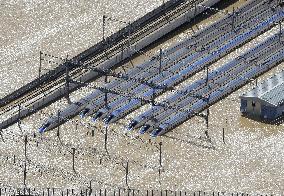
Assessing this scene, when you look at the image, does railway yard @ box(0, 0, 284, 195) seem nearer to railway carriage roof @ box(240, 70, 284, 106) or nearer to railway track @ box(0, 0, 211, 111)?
railway track @ box(0, 0, 211, 111)

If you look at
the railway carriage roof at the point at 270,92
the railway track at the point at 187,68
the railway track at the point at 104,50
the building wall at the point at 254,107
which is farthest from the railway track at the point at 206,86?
the railway track at the point at 104,50

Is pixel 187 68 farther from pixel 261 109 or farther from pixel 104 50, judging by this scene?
pixel 261 109

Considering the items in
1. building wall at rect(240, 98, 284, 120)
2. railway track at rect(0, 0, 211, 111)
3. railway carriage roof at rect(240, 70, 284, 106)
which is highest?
railway track at rect(0, 0, 211, 111)

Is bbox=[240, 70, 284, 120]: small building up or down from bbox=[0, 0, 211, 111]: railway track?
down

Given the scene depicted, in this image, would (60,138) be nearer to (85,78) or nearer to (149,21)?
(85,78)

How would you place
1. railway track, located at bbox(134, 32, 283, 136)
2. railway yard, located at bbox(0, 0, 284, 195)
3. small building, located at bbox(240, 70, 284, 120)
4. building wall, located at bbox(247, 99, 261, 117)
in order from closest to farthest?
1. railway yard, located at bbox(0, 0, 284, 195)
2. small building, located at bbox(240, 70, 284, 120)
3. building wall, located at bbox(247, 99, 261, 117)
4. railway track, located at bbox(134, 32, 283, 136)

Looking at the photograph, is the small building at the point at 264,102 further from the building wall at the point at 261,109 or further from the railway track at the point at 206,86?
the railway track at the point at 206,86

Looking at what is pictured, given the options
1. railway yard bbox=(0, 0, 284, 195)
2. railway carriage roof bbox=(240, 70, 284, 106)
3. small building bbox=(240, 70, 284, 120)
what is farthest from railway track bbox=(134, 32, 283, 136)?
railway carriage roof bbox=(240, 70, 284, 106)
